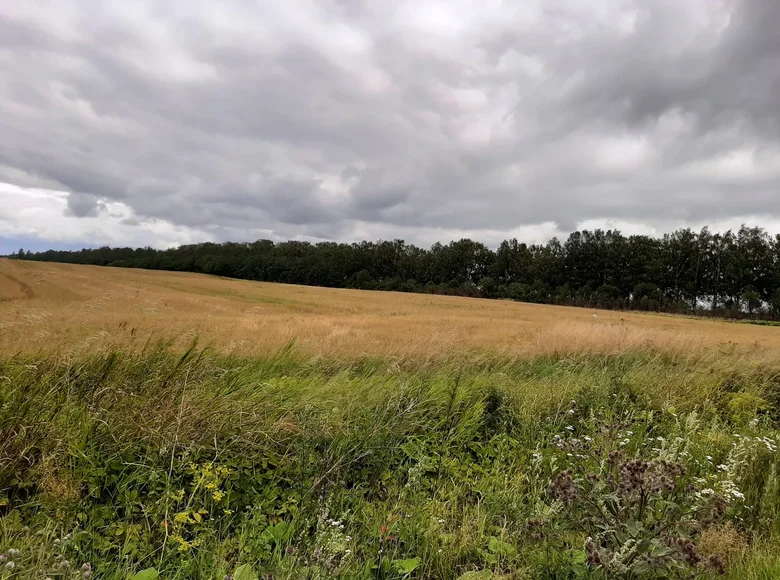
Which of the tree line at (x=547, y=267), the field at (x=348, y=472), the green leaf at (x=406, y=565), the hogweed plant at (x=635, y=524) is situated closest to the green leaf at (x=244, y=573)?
the field at (x=348, y=472)

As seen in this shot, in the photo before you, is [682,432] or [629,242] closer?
[682,432]

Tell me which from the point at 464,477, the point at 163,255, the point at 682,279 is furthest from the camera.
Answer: the point at 163,255

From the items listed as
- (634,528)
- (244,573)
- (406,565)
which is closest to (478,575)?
(406,565)

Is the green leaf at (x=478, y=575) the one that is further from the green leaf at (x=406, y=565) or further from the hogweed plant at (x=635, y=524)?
the hogweed plant at (x=635, y=524)

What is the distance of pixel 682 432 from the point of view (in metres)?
5.21

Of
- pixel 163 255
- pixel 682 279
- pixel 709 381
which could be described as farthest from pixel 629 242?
pixel 163 255

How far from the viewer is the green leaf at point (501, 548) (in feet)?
9.39

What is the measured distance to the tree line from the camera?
76188mm

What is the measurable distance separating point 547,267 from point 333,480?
9621 cm

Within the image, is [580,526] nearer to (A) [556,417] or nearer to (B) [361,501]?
(B) [361,501]

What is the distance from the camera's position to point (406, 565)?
2627 millimetres

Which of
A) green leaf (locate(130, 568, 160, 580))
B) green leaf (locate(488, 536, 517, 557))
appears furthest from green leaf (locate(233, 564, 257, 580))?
green leaf (locate(488, 536, 517, 557))

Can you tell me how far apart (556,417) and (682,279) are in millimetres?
94576

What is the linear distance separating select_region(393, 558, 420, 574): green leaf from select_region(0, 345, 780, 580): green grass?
14mm
